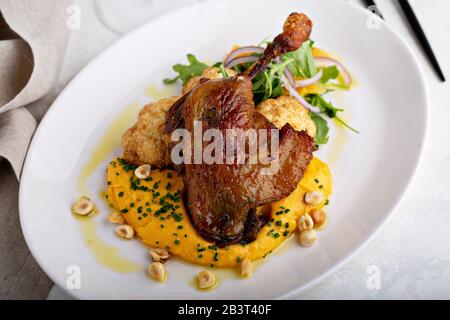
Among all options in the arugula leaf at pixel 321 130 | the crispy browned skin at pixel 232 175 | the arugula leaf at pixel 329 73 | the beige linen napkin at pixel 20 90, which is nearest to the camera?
the crispy browned skin at pixel 232 175

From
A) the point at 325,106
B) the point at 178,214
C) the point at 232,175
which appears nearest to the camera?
the point at 232,175

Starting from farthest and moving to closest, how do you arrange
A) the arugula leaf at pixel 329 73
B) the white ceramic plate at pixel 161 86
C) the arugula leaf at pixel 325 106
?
the arugula leaf at pixel 329 73, the arugula leaf at pixel 325 106, the white ceramic plate at pixel 161 86

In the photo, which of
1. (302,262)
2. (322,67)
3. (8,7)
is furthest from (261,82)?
(8,7)

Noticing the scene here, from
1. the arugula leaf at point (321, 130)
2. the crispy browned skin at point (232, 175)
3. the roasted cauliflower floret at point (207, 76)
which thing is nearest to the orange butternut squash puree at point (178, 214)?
the crispy browned skin at point (232, 175)

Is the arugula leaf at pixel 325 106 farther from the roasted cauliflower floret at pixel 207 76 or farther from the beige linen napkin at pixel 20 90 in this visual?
the beige linen napkin at pixel 20 90

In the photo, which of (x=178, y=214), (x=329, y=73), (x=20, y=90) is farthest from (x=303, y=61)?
(x=20, y=90)

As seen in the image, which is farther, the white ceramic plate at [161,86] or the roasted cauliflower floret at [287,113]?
the roasted cauliflower floret at [287,113]

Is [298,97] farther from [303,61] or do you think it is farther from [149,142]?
[149,142]
